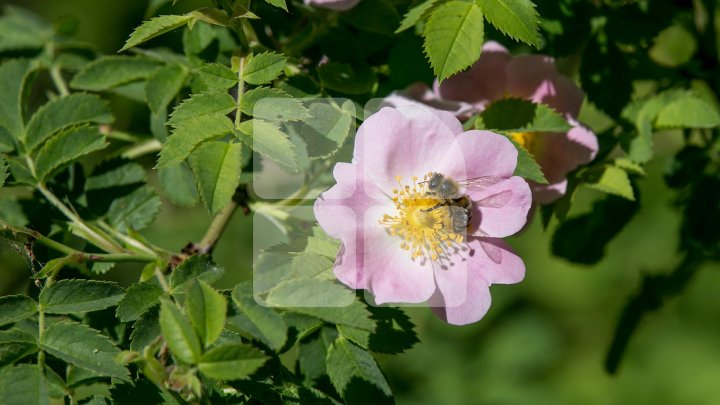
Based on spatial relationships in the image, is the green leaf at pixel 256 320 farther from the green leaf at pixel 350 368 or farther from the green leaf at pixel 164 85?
the green leaf at pixel 164 85

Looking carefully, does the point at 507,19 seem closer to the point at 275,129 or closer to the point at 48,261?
the point at 275,129

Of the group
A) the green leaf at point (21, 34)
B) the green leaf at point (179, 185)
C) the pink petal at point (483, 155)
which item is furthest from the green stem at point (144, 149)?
the pink petal at point (483, 155)

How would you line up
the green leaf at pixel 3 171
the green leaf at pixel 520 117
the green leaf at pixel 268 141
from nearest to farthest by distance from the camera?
the green leaf at pixel 268 141 → the green leaf at pixel 3 171 → the green leaf at pixel 520 117

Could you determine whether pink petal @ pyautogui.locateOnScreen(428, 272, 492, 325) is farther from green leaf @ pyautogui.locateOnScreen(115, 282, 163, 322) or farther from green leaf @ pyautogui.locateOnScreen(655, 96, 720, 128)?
green leaf @ pyautogui.locateOnScreen(655, 96, 720, 128)

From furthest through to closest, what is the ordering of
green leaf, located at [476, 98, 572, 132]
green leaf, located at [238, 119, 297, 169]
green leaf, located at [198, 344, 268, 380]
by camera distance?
1. green leaf, located at [476, 98, 572, 132]
2. green leaf, located at [238, 119, 297, 169]
3. green leaf, located at [198, 344, 268, 380]

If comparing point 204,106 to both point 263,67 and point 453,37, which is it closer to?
point 263,67

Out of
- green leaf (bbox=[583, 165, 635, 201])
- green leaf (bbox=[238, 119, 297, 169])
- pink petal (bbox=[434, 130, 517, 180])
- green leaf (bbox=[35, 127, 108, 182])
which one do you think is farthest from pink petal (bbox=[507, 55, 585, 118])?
green leaf (bbox=[35, 127, 108, 182])
